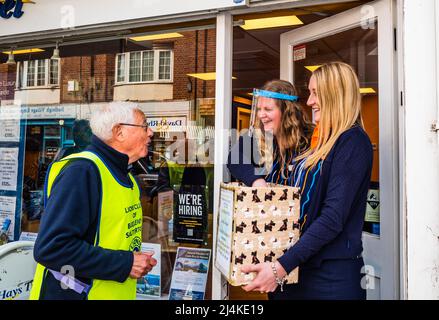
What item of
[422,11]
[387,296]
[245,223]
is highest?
[422,11]

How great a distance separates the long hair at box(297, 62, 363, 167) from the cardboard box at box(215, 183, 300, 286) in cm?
29

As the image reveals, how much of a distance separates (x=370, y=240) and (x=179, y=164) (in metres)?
1.61

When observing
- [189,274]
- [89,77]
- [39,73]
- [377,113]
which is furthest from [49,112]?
[377,113]

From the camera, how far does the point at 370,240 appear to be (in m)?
2.62

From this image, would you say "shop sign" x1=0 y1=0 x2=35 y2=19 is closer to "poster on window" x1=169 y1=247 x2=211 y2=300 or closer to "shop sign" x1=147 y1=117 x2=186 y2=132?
"shop sign" x1=147 y1=117 x2=186 y2=132

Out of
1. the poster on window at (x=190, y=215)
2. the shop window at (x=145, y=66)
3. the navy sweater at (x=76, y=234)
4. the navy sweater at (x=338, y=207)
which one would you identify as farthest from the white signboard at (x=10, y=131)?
the navy sweater at (x=338, y=207)

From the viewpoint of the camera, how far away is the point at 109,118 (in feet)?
7.27

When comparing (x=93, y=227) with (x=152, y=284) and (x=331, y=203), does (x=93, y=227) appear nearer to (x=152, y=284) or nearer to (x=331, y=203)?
(x=331, y=203)

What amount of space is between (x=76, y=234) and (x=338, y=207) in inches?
45.6

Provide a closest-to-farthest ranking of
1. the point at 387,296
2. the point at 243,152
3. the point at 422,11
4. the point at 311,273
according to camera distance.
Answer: the point at 311,273 < the point at 422,11 < the point at 387,296 < the point at 243,152

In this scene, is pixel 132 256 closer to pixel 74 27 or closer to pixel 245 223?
pixel 245 223

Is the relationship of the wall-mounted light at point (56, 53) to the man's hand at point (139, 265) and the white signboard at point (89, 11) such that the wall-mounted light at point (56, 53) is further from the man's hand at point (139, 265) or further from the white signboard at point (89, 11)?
the man's hand at point (139, 265)

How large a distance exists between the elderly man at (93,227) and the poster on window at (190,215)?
1068 millimetres

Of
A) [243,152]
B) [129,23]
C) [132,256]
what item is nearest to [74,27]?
[129,23]
